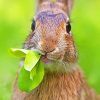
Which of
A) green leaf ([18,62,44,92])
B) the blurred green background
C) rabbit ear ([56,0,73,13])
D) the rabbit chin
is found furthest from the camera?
the blurred green background

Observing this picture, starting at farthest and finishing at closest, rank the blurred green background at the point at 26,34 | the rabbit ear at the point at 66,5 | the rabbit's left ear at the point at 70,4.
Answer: the blurred green background at the point at 26,34 < the rabbit's left ear at the point at 70,4 < the rabbit ear at the point at 66,5

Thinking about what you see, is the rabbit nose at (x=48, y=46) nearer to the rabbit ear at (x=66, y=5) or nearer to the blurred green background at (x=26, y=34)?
the rabbit ear at (x=66, y=5)

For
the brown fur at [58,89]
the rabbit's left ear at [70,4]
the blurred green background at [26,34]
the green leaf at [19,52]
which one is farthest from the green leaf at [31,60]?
the blurred green background at [26,34]

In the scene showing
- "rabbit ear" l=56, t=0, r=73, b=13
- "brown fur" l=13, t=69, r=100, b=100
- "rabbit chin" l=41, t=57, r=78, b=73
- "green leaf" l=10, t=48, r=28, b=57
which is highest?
"rabbit ear" l=56, t=0, r=73, b=13

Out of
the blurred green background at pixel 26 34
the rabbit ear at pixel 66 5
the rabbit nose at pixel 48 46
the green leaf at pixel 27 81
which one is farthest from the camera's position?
the blurred green background at pixel 26 34

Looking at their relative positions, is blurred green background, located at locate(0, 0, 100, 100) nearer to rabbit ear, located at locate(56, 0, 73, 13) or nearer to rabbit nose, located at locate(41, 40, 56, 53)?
rabbit ear, located at locate(56, 0, 73, 13)

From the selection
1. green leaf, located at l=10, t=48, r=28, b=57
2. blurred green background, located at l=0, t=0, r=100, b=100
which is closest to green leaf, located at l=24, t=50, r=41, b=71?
green leaf, located at l=10, t=48, r=28, b=57
